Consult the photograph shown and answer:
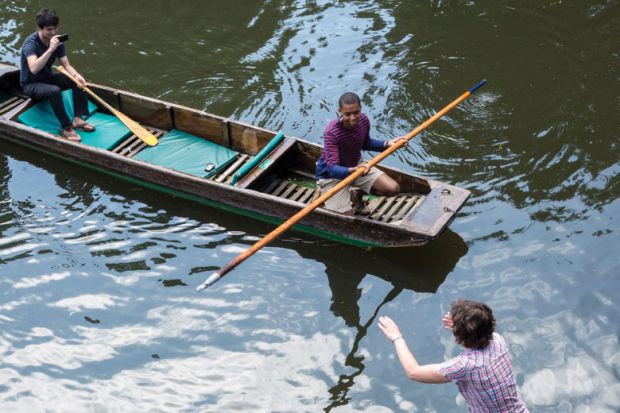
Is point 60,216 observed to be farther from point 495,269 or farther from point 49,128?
point 495,269

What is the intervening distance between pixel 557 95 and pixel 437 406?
5.45m

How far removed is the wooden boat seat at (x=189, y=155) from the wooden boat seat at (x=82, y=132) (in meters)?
0.50

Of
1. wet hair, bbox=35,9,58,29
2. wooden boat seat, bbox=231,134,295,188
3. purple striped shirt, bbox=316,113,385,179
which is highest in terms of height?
wet hair, bbox=35,9,58,29

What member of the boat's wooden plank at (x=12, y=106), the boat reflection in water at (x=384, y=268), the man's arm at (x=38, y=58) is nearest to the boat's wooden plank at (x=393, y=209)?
the boat reflection in water at (x=384, y=268)

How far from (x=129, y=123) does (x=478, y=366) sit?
6294 millimetres

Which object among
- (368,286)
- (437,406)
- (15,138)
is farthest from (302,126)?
(437,406)

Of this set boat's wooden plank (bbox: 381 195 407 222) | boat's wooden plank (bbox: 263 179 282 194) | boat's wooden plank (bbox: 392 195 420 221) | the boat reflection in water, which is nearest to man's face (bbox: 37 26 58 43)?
boat's wooden plank (bbox: 263 179 282 194)

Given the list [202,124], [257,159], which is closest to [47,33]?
[202,124]

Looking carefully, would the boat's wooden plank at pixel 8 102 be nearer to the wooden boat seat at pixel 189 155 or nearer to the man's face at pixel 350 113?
the wooden boat seat at pixel 189 155

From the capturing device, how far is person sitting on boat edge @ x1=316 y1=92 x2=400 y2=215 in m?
6.86

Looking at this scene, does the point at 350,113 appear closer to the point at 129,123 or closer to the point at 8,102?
the point at 129,123

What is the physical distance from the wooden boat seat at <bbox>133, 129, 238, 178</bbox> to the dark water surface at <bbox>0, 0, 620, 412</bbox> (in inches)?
17.8

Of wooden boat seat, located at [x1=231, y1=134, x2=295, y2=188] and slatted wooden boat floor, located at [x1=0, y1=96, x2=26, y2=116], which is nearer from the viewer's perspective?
wooden boat seat, located at [x1=231, y1=134, x2=295, y2=188]

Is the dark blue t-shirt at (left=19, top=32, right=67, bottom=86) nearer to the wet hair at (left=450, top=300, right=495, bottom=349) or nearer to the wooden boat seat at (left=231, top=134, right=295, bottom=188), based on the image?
the wooden boat seat at (left=231, top=134, right=295, bottom=188)
